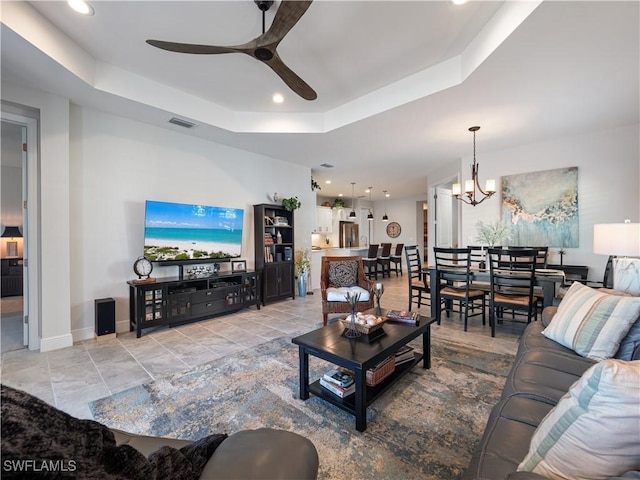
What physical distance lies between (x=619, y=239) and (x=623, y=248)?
8 centimetres

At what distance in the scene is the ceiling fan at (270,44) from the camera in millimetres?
1746

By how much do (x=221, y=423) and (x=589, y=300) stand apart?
A: 8.37 feet

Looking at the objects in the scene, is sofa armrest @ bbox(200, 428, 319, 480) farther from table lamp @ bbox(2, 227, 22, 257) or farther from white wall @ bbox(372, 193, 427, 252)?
white wall @ bbox(372, 193, 427, 252)

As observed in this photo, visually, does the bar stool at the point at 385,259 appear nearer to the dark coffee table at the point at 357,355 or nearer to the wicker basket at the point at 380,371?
the dark coffee table at the point at 357,355

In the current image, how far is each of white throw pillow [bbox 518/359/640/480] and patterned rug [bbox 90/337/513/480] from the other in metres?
0.91

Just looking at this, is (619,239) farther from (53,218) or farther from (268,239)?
(53,218)

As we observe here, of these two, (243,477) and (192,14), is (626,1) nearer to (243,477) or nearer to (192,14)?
(192,14)

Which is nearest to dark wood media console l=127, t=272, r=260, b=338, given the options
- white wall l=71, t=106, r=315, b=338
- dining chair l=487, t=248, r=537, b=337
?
white wall l=71, t=106, r=315, b=338

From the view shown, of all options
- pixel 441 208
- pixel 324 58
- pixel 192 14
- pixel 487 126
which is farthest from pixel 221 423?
pixel 441 208

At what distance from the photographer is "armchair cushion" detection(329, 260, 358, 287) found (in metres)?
4.15

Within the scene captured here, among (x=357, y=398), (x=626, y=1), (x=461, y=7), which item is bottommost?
(x=357, y=398)

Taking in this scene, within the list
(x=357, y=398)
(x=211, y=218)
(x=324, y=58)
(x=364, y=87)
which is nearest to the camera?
(x=357, y=398)

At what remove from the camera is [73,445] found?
1.94ft

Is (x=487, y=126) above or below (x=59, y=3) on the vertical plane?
below
